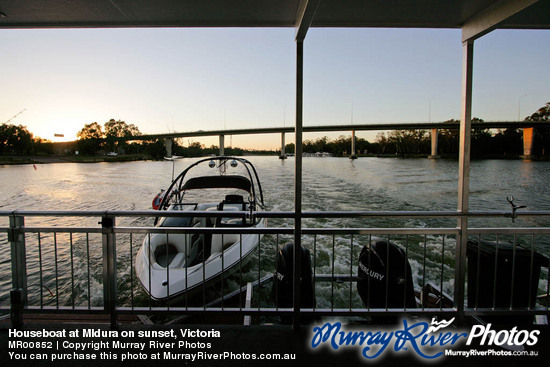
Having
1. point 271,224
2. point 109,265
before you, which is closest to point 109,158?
point 271,224

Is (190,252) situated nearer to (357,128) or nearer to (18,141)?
(357,128)

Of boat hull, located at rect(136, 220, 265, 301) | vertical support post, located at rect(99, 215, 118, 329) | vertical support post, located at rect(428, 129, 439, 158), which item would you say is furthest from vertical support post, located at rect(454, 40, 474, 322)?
vertical support post, located at rect(428, 129, 439, 158)

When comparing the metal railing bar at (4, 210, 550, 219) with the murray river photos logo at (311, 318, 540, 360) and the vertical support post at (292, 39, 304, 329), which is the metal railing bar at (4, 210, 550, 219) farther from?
the murray river photos logo at (311, 318, 540, 360)

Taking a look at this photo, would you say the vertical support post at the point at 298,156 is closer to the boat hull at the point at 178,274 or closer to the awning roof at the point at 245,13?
the awning roof at the point at 245,13

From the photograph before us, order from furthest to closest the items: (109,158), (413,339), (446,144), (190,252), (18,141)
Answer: (109,158), (446,144), (18,141), (190,252), (413,339)

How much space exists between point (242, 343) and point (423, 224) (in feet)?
35.1

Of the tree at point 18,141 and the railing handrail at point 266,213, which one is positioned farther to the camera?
the tree at point 18,141

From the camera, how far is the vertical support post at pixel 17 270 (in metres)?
2.32

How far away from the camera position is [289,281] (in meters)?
2.73

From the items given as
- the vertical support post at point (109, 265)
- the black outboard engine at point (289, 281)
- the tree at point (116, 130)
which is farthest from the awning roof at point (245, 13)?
the tree at point (116, 130)

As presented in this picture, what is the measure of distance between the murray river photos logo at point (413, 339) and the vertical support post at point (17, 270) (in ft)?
7.72

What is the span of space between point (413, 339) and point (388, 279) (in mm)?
513

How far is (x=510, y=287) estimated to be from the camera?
2.46 meters

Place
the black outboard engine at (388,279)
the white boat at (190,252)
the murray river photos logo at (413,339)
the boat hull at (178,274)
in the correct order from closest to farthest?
the murray river photos logo at (413,339) → the black outboard engine at (388,279) → the boat hull at (178,274) → the white boat at (190,252)
